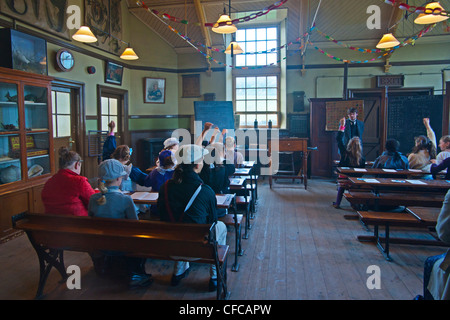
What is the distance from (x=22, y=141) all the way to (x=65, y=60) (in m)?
2.36

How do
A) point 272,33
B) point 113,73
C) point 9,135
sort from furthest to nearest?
1. point 272,33
2. point 113,73
3. point 9,135

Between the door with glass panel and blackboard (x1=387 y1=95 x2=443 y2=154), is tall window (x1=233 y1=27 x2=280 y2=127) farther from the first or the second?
the door with glass panel

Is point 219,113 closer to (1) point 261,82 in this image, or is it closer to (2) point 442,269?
(1) point 261,82

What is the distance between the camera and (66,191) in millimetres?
3014

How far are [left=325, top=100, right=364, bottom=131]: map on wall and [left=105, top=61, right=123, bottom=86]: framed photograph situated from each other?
5.06 meters

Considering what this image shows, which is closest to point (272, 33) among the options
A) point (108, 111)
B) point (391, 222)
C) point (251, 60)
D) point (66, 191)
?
point (251, 60)

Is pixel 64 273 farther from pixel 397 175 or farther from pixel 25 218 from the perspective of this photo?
pixel 397 175

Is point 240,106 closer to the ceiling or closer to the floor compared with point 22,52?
closer to the floor

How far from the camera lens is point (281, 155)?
869cm

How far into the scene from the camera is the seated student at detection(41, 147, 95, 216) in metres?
3.01

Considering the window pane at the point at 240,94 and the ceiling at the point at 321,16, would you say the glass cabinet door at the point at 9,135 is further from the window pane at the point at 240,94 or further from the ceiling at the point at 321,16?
the window pane at the point at 240,94

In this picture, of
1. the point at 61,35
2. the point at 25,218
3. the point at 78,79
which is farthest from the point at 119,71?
the point at 25,218

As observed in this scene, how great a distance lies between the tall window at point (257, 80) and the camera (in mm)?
8992

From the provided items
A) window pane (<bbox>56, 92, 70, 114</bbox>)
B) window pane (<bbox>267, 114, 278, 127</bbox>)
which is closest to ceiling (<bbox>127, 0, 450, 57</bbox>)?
window pane (<bbox>267, 114, 278, 127</bbox>)
